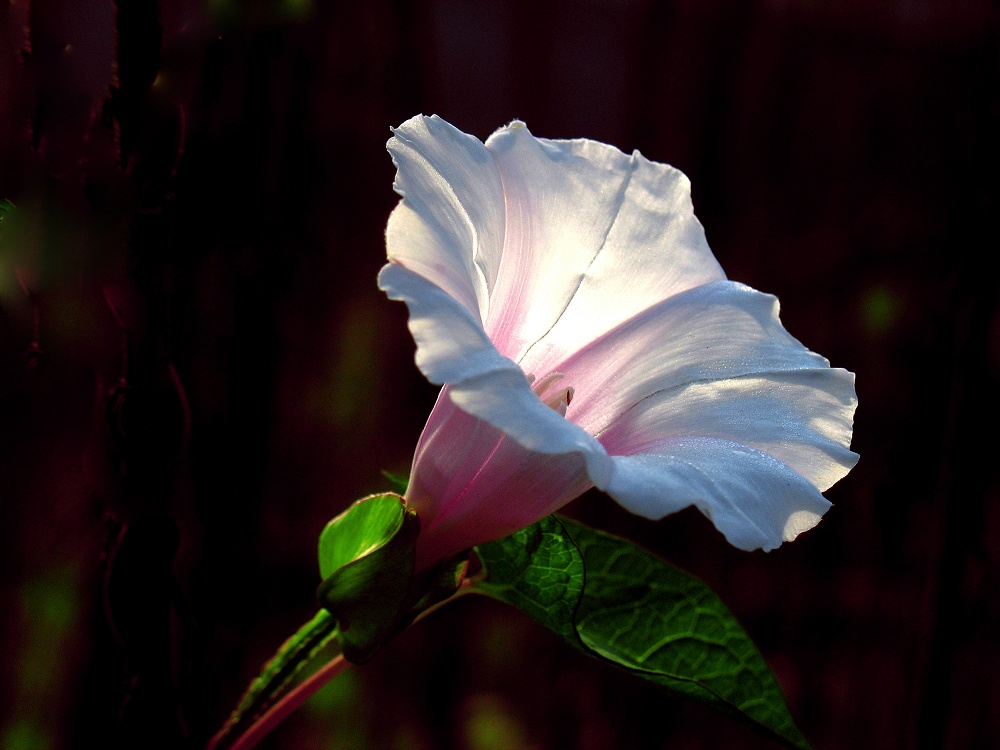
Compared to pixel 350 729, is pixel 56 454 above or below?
above

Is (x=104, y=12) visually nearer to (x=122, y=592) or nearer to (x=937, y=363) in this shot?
(x=122, y=592)

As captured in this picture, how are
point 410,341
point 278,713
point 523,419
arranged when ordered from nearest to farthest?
point 523,419
point 278,713
point 410,341

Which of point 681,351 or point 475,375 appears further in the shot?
point 681,351

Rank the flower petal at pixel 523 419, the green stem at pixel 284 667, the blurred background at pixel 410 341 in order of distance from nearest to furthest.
A: the flower petal at pixel 523 419 < the green stem at pixel 284 667 < the blurred background at pixel 410 341

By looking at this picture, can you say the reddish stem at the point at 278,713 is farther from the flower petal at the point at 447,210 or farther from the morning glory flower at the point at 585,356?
the flower petal at the point at 447,210

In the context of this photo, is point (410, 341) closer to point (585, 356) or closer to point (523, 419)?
point (585, 356)

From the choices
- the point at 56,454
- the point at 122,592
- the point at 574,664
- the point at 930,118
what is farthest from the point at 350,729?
the point at 930,118

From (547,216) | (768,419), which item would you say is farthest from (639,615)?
(547,216)

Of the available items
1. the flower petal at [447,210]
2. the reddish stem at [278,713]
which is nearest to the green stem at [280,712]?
the reddish stem at [278,713]
